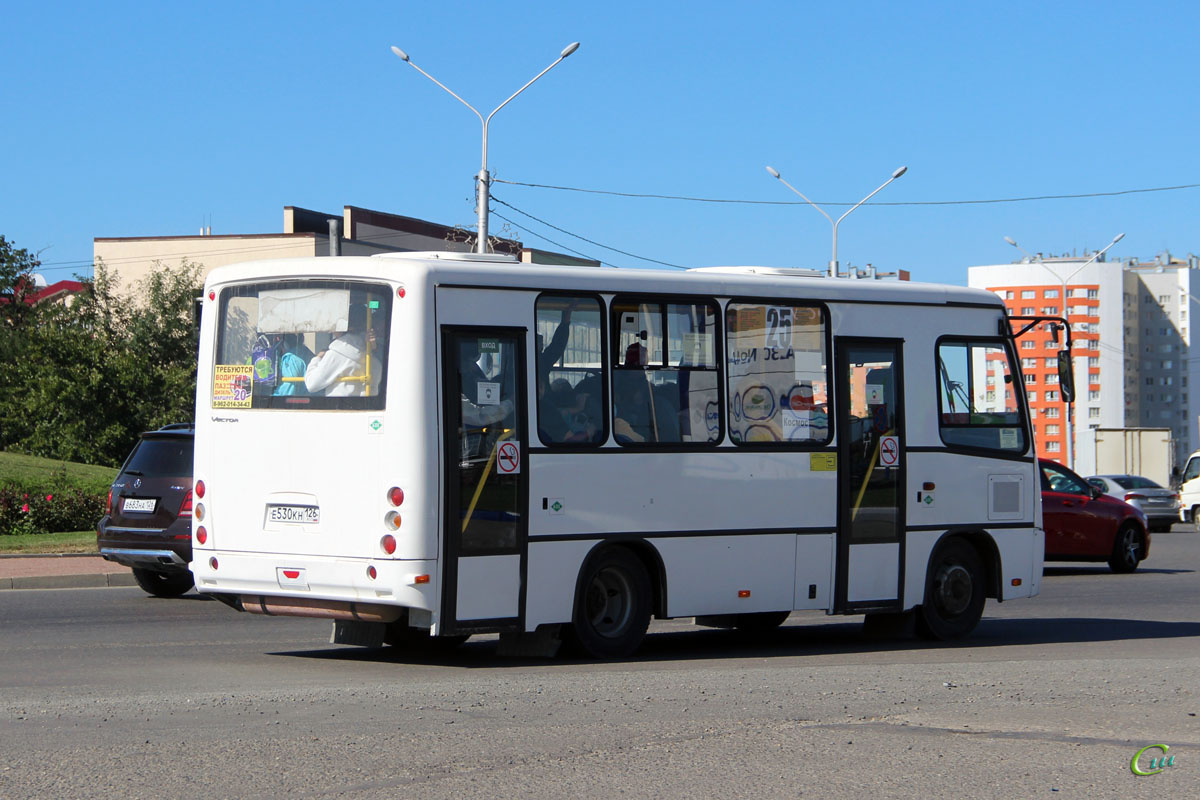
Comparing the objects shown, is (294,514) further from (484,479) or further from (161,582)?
(161,582)

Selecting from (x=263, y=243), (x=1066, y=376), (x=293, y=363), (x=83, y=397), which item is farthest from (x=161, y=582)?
(x=263, y=243)

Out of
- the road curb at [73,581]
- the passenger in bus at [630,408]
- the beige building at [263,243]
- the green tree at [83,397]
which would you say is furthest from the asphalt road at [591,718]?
the beige building at [263,243]

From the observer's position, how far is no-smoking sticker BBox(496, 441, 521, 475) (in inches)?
436

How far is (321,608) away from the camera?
1113cm

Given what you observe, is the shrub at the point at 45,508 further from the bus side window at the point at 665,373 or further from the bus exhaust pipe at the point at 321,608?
the bus side window at the point at 665,373

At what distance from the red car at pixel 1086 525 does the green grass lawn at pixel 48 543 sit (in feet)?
47.3

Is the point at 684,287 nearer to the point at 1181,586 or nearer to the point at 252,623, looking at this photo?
the point at 252,623

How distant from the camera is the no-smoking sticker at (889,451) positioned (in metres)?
13.2

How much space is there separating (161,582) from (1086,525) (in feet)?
44.2

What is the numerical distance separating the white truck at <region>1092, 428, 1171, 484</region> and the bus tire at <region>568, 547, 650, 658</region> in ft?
146

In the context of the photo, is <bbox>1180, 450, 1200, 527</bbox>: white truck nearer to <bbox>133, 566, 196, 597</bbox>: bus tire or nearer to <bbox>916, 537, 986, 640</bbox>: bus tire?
<bbox>916, 537, 986, 640</bbox>: bus tire

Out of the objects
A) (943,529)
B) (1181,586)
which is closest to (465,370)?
(943,529)

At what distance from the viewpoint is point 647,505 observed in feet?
38.8

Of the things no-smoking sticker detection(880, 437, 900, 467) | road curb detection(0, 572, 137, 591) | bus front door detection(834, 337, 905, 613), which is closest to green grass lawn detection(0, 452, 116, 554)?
road curb detection(0, 572, 137, 591)
